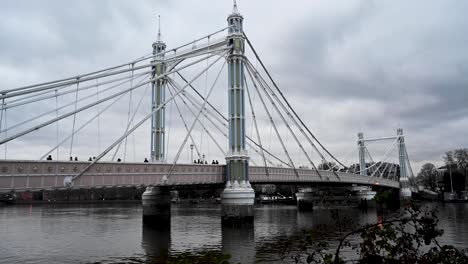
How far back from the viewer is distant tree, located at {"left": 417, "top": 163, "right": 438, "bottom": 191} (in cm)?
12758

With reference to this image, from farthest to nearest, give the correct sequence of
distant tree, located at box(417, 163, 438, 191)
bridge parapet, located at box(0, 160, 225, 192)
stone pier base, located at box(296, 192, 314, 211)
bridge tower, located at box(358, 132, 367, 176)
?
distant tree, located at box(417, 163, 438, 191), bridge tower, located at box(358, 132, 367, 176), stone pier base, located at box(296, 192, 314, 211), bridge parapet, located at box(0, 160, 225, 192)

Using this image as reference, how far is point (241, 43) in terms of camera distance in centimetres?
4462

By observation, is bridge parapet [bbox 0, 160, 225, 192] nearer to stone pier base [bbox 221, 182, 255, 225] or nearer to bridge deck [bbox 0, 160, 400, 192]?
bridge deck [bbox 0, 160, 400, 192]

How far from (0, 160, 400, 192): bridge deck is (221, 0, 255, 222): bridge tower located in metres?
1.87

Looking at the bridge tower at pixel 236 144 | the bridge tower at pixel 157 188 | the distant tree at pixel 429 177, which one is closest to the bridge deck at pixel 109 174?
the bridge tower at pixel 236 144

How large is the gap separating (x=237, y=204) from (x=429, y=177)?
108465 mm

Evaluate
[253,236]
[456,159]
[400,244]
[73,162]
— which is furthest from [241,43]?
[456,159]

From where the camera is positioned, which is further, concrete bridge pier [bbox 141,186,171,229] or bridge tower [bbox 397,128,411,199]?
bridge tower [bbox 397,128,411,199]

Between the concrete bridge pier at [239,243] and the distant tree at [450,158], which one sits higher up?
the distant tree at [450,158]

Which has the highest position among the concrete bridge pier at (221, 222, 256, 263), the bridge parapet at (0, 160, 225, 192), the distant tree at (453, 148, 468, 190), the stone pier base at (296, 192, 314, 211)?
the distant tree at (453, 148, 468, 190)

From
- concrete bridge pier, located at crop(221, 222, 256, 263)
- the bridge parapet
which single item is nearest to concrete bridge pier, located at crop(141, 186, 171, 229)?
the bridge parapet

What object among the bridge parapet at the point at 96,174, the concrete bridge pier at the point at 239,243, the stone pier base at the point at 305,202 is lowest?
the concrete bridge pier at the point at 239,243

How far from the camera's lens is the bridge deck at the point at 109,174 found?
2453cm

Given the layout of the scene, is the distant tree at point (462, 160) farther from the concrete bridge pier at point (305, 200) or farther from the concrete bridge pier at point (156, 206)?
the concrete bridge pier at point (156, 206)
